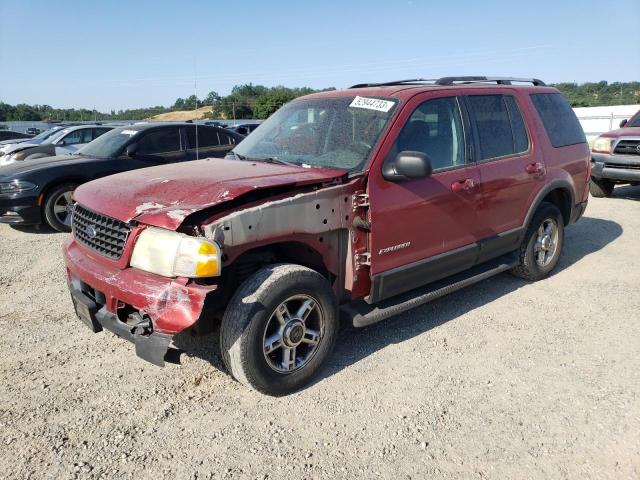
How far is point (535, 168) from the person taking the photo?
485 centimetres

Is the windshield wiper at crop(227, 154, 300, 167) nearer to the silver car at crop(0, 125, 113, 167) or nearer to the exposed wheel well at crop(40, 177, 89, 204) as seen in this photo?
the exposed wheel well at crop(40, 177, 89, 204)

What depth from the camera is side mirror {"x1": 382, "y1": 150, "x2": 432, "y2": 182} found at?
3373 millimetres

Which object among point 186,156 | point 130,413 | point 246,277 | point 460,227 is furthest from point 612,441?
point 186,156

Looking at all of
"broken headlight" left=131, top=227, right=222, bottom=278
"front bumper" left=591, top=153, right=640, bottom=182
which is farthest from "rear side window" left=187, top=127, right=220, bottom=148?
"front bumper" left=591, top=153, right=640, bottom=182

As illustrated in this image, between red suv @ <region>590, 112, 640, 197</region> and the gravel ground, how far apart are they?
5.93 m

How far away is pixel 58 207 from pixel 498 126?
631cm

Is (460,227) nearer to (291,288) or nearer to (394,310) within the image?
(394,310)

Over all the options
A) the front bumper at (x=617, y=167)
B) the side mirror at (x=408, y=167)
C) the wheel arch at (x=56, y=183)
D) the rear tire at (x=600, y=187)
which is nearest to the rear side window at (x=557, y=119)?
the side mirror at (x=408, y=167)

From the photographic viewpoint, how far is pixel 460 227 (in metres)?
4.15

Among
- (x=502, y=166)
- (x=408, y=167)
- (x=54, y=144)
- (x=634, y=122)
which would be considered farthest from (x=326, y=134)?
(x=54, y=144)

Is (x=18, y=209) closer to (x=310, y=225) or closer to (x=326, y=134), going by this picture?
(x=326, y=134)

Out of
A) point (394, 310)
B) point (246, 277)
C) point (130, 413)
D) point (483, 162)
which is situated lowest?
point (130, 413)

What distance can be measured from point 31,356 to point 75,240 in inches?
36.6

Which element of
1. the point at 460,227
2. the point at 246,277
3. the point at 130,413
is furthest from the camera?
the point at 460,227
